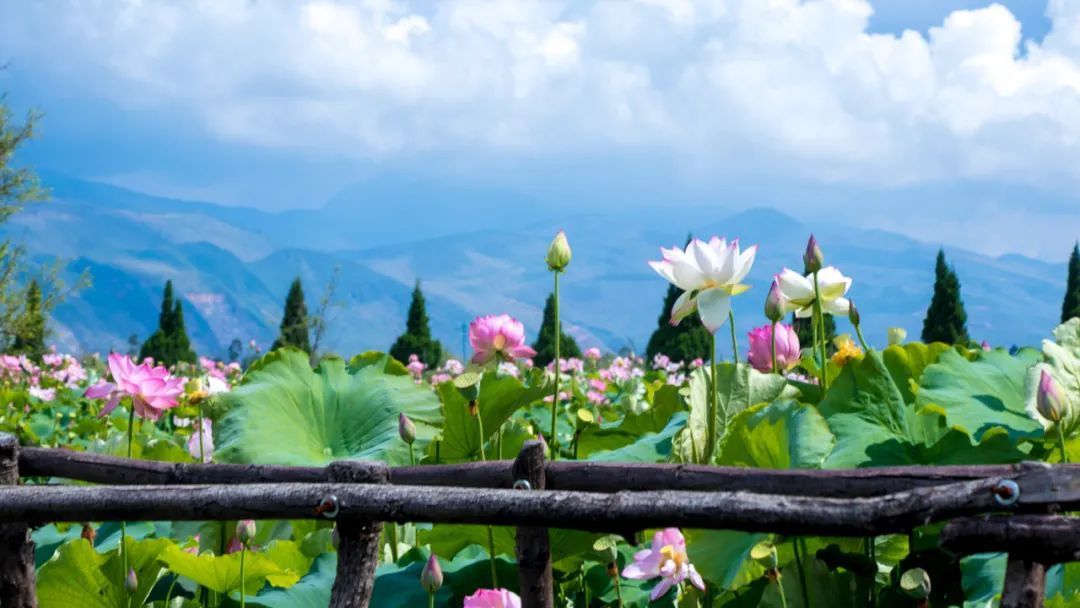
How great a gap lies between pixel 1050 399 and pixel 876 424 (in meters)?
0.28

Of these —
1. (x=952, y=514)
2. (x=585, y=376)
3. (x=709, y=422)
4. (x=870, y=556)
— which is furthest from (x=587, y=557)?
(x=585, y=376)

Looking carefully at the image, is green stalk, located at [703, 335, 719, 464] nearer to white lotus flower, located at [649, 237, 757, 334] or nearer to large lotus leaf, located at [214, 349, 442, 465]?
white lotus flower, located at [649, 237, 757, 334]

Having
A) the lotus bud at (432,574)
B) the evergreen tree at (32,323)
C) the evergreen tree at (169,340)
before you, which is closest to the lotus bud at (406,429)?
the lotus bud at (432,574)

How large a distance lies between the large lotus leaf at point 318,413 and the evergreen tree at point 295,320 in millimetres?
14085

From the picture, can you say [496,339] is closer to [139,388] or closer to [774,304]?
[774,304]

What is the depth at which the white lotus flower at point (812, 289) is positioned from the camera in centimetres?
175

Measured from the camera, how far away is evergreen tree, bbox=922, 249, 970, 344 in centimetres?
1408

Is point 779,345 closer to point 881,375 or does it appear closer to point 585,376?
point 881,375

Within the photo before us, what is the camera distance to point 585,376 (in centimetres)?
713

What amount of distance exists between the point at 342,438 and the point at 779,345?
2.56 feet

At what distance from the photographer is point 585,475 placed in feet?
4.54

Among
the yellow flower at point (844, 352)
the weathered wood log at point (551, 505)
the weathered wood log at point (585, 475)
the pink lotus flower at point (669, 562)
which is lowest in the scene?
the pink lotus flower at point (669, 562)

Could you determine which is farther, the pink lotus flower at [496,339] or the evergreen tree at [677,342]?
the evergreen tree at [677,342]

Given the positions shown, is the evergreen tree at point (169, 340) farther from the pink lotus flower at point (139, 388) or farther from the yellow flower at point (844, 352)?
the yellow flower at point (844, 352)
